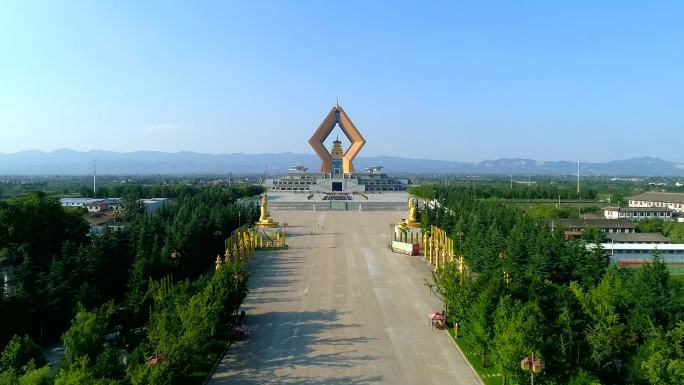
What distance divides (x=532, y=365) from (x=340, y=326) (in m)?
5.65

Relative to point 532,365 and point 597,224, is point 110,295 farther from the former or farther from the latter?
point 597,224

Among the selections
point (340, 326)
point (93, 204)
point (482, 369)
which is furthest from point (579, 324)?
point (93, 204)

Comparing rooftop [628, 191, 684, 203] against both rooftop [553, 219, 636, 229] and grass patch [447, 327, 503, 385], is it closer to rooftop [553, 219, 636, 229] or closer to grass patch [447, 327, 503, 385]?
rooftop [553, 219, 636, 229]

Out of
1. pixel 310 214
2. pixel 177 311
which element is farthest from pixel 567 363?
pixel 310 214

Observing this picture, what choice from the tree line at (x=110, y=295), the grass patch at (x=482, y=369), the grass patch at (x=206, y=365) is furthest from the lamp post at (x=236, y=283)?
the grass patch at (x=482, y=369)

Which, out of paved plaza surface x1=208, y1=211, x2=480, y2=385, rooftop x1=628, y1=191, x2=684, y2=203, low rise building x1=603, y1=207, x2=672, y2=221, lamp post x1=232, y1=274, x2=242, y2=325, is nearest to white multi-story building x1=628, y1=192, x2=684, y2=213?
rooftop x1=628, y1=191, x2=684, y2=203

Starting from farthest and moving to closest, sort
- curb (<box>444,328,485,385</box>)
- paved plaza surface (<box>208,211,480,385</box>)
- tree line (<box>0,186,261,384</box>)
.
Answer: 1. paved plaza surface (<box>208,211,480,385</box>)
2. curb (<box>444,328,485,385</box>)
3. tree line (<box>0,186,261,384</box>)

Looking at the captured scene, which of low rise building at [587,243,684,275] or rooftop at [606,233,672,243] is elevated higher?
rooftop at [606,233,672,243]

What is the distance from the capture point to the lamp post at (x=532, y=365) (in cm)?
868

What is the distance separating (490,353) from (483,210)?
2196 cm

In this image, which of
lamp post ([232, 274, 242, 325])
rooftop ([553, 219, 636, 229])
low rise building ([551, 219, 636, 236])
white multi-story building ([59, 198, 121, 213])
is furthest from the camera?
white multi-story building ([59, 198, 121, 213])

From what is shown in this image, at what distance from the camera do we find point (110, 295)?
52.6 feet

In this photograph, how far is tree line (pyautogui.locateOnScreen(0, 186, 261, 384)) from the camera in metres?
9.22

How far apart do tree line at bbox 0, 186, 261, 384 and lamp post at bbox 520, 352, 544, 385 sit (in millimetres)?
5573
